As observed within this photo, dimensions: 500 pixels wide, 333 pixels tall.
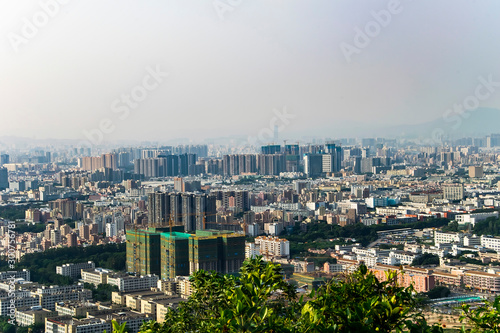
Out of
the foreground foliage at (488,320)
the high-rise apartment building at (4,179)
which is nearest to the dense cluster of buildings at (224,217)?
the high-rise apartment building at (4,179)

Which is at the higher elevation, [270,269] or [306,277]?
[270,269]

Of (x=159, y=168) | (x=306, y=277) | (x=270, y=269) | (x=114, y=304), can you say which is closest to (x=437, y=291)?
(x=306, y=277)

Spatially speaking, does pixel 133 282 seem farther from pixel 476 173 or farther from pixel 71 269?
pixel 476 173

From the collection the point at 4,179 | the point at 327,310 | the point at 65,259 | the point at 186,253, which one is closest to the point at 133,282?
the point at 186,253

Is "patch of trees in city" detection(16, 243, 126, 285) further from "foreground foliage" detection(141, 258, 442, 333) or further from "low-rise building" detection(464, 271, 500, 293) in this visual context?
"foreground foliage" detection(141, 258, 442, 333)

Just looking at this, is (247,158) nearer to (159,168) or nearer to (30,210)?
(159,168)

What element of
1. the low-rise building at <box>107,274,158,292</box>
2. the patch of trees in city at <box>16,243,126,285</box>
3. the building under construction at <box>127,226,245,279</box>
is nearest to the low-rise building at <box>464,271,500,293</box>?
the building under construction at <box>127,226,245,279</box>
